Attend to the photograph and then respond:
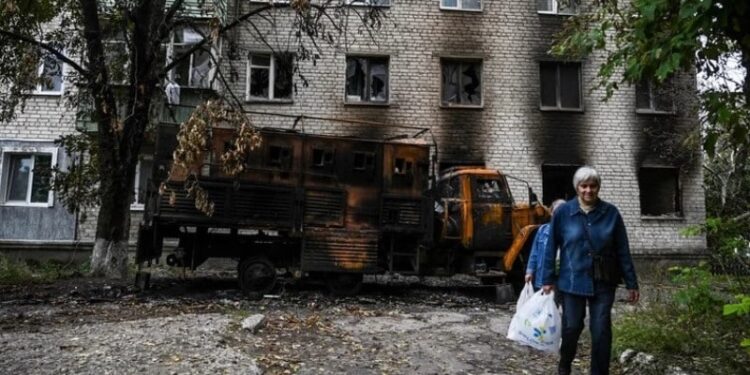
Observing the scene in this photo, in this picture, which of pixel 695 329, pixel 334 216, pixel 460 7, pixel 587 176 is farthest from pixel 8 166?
pixel 695 329

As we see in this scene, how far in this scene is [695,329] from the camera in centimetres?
530

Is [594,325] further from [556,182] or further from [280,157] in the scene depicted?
[556,182]

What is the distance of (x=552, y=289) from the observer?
4.60m

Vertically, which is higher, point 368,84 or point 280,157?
point 368,84

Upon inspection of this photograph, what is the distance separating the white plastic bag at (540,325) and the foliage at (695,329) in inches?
49.0

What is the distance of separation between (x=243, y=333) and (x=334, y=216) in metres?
3.63

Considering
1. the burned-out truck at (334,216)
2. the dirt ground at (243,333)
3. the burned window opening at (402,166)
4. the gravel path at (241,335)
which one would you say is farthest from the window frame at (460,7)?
the gravel path at (241,335)

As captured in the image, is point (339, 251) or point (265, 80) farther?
point (265, 80)

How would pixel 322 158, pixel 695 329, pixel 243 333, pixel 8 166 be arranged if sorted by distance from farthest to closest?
pixel 8 166 < pixel 322 158 < pixel 243 333 < pixel 695 329

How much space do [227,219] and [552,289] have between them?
238 inches

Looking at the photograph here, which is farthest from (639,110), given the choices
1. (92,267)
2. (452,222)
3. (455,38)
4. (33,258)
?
(33,258)

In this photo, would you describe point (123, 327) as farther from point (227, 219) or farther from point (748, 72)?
point (748, 72)

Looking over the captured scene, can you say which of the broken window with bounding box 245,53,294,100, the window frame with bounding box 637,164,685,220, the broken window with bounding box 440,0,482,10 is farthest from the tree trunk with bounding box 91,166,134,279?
the window frame with bounding box 637,164,685,220

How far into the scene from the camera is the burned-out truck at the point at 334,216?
928 cm
